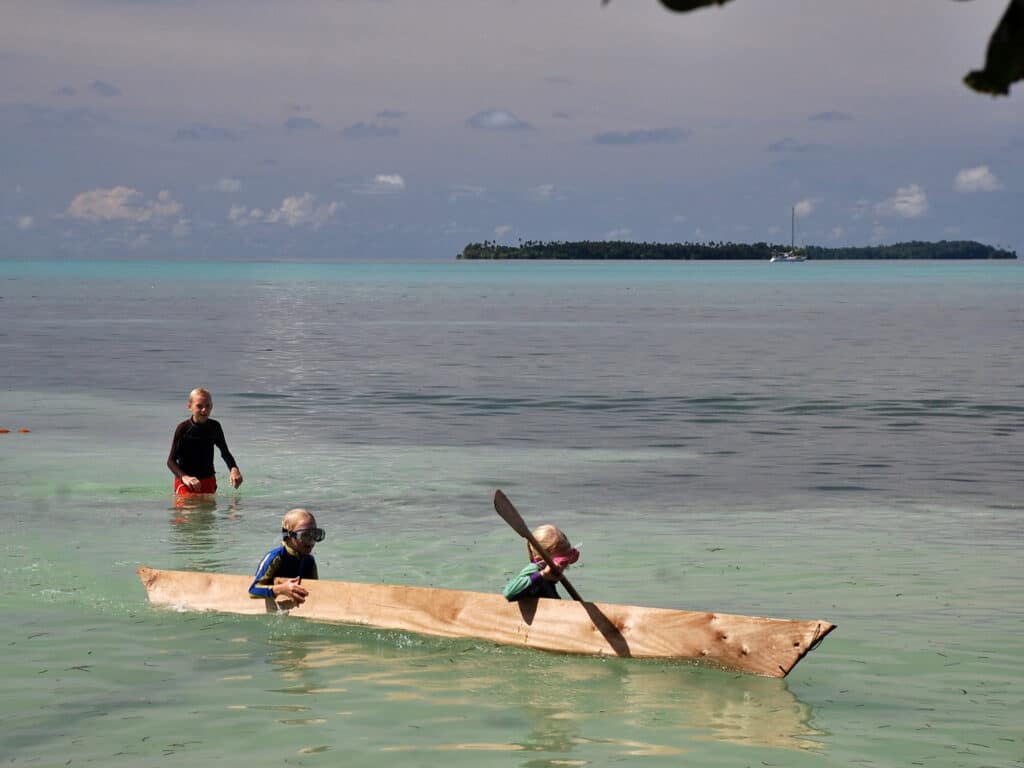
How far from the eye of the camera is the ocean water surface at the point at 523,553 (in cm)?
946

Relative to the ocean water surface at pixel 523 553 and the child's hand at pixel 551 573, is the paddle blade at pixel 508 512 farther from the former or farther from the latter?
the ocean water surface at pixel 523 553

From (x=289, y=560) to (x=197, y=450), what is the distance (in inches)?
237

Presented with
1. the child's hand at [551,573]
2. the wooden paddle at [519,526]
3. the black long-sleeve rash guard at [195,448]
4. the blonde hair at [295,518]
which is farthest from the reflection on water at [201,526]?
the child's hand at [551,573]

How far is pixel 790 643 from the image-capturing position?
971 cm

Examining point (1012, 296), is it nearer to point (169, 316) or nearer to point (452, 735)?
point (169, 316)

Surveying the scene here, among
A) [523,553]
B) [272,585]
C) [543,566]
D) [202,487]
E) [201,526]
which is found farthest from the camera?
[202,487]

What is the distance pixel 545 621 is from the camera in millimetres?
10453

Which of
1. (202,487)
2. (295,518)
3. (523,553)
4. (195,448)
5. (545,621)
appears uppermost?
(295,518)

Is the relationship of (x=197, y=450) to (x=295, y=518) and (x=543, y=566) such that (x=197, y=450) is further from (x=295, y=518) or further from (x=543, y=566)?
(x=543, y=566)

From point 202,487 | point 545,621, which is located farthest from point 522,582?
point 202,487

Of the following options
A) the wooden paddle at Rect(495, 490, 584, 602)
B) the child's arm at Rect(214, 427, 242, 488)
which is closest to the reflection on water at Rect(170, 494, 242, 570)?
the child's arm at Rect(214, 427, 242, 488)

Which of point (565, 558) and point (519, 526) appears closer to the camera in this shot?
point (519, 526)

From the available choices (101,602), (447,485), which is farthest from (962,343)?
(101,602)

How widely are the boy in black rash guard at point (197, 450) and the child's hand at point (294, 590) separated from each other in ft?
17.5
